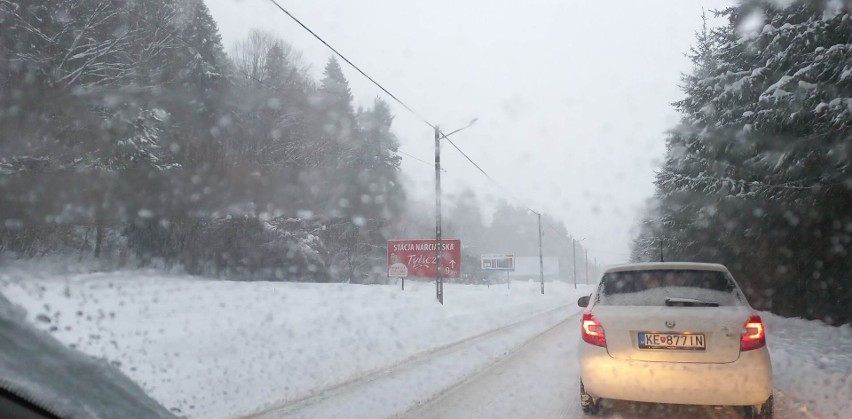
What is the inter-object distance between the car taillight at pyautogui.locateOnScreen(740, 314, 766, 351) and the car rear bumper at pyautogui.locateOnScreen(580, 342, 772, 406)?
5 cm

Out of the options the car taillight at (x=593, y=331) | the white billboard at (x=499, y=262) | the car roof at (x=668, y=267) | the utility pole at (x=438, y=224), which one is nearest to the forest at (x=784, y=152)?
the car roof at (x=668, y=267)

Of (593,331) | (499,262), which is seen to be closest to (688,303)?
(593,331)

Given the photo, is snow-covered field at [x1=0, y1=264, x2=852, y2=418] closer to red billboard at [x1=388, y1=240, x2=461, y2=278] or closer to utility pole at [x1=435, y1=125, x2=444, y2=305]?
utility pole at [x1=435, y1=125, x2=444, y2=305]

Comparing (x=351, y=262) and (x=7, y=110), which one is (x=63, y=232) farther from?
(x=351, y=262)

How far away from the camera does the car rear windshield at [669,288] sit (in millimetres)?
5176

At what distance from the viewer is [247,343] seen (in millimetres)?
7785

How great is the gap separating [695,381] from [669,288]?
0.99 meters

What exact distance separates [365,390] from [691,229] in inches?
781

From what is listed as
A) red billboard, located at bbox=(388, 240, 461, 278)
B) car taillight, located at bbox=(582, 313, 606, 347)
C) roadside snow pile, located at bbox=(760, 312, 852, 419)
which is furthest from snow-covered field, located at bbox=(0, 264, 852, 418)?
red billboard, located at bbox=(388, 240, 461, 278)

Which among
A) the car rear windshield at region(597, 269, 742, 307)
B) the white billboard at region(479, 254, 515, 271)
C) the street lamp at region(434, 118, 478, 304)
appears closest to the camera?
the car rear windshield at region(597, 269, 742, 307)

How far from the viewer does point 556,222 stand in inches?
5340

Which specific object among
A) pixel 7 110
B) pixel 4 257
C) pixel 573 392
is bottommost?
pixel 573 392

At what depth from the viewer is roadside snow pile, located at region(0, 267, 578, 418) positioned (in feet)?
16.4

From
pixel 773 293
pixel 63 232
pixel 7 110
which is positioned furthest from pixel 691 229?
pixel 7 110
